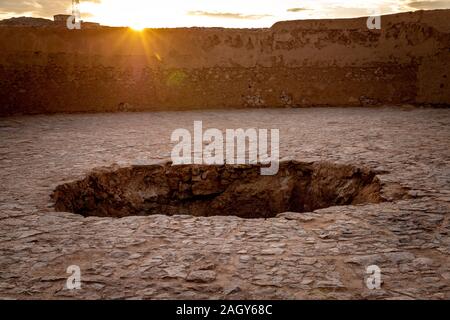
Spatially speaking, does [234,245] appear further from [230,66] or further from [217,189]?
[230,66]

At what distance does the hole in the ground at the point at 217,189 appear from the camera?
4.17 meters

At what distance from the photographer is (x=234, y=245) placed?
98.3 inches

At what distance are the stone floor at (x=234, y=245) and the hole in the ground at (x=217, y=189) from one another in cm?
22

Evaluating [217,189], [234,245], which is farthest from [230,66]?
[234,245]

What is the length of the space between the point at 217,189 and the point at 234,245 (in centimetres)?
212

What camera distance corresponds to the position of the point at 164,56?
30.1ft

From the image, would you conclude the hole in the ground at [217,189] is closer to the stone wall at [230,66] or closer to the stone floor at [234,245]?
the stone floor at [234,245]

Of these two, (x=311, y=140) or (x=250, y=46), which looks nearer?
(x=311, y=140)

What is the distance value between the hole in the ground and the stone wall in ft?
16.3

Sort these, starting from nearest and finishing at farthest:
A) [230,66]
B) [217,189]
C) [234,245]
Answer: [234,245] → [217,189] → [230,66]

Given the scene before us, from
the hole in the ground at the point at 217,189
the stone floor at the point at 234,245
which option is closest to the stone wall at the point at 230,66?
the stone floor at the point at 234,245

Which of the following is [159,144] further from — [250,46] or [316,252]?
[250,46]
